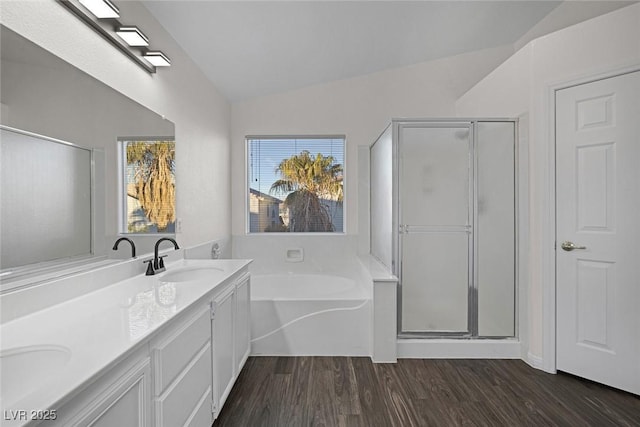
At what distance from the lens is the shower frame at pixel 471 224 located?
296 cm

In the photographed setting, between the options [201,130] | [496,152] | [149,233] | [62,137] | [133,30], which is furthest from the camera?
[201,130]

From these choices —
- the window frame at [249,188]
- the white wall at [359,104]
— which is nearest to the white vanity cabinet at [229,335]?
the window frame at [249,188]

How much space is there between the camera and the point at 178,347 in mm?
1401

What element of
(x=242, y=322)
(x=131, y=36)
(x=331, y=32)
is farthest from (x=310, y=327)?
(x=331, y=32)

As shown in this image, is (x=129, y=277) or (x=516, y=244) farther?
(x=516, y=244)

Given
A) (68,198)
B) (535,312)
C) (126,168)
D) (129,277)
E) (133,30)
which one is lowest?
(535,312)

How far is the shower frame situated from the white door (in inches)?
14.6

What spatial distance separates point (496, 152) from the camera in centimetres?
297

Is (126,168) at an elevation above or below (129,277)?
above

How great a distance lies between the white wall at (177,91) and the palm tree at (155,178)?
16 cm

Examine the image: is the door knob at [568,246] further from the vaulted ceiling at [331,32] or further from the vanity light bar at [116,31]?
the vanity light bar at [116,31]

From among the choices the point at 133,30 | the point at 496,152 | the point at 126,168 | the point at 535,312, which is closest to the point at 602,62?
the point at 496,152

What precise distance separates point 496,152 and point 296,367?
7.75 feet

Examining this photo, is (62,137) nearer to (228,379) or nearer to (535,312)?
(228,379)
